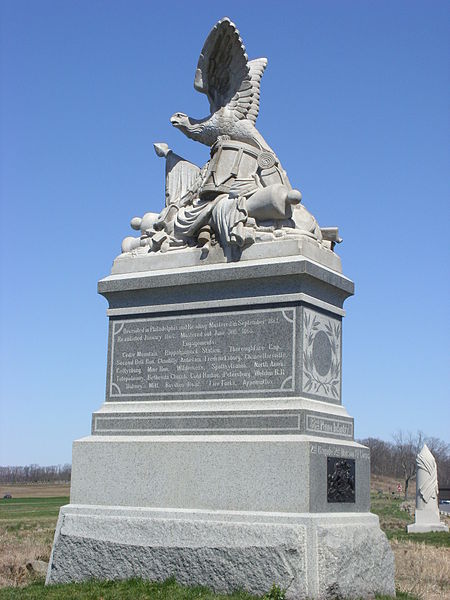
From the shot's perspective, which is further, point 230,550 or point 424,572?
point 424,572

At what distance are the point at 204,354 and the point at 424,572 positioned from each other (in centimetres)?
437

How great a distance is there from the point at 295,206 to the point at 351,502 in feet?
11.5

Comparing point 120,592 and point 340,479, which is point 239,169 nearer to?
Result: point 340,479

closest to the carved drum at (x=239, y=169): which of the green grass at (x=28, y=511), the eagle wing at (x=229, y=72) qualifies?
the eagle wing at (x=229, y=72)

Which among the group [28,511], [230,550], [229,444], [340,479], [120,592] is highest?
[229,444]

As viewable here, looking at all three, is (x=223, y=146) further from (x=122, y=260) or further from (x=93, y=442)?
(x=93, y=442)

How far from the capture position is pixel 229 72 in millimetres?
12477

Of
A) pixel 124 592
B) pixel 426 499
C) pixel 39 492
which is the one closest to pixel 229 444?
pixel 124 592

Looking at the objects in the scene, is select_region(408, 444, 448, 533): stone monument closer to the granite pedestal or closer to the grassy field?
the grassy field

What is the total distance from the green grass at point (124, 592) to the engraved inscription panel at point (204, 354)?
→ 7.08ft

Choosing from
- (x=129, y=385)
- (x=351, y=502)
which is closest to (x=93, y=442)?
(x=129, y=385)

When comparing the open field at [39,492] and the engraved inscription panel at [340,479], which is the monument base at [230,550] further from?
the open field at [39,492]

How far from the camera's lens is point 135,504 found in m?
10.7

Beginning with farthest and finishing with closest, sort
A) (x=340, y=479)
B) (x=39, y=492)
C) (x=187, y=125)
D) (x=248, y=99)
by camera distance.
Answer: (x=39, y=492), (x=187, y=125), (x=248, y=99), (x=340, y=479)
